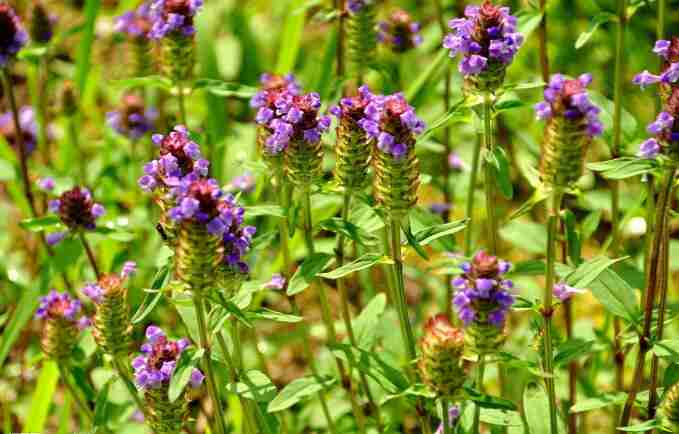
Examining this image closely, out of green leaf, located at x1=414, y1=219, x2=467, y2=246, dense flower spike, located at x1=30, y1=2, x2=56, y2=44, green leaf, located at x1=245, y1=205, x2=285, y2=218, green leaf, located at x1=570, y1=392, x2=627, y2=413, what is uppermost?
dense flower spike, located at x1=30, y1=2, x2=56, y2=44

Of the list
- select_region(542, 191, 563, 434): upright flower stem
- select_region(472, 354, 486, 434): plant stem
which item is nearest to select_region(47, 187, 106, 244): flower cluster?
select_region(472, 354, 486, 434): plant stem

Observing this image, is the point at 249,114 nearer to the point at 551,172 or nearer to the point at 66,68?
the point at 66,68

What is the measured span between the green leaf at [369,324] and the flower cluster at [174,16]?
3.59 ft

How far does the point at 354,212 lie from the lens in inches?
109

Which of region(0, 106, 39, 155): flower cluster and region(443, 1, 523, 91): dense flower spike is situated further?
region(0, 106, 39, 155): flower cluster

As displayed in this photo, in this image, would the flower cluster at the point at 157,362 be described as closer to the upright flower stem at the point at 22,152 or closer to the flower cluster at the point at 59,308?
the flower cluster at the point at 59,308

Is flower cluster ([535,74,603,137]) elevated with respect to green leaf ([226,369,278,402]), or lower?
elevated

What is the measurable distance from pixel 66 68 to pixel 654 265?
4762 millimetres

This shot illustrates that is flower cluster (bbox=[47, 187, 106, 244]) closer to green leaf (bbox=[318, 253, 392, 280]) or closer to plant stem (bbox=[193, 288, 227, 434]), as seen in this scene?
plant stem (bbox=[193, 288, 227, 434])

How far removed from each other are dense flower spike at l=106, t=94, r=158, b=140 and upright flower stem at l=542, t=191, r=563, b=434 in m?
2.42

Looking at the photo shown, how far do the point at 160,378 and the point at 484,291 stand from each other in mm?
879

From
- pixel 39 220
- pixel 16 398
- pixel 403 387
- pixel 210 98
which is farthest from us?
pixel 210 98

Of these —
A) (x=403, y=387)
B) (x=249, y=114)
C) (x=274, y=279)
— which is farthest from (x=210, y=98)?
(x=403, y=387)

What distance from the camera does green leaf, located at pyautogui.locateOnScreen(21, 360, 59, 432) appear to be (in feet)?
11.3
